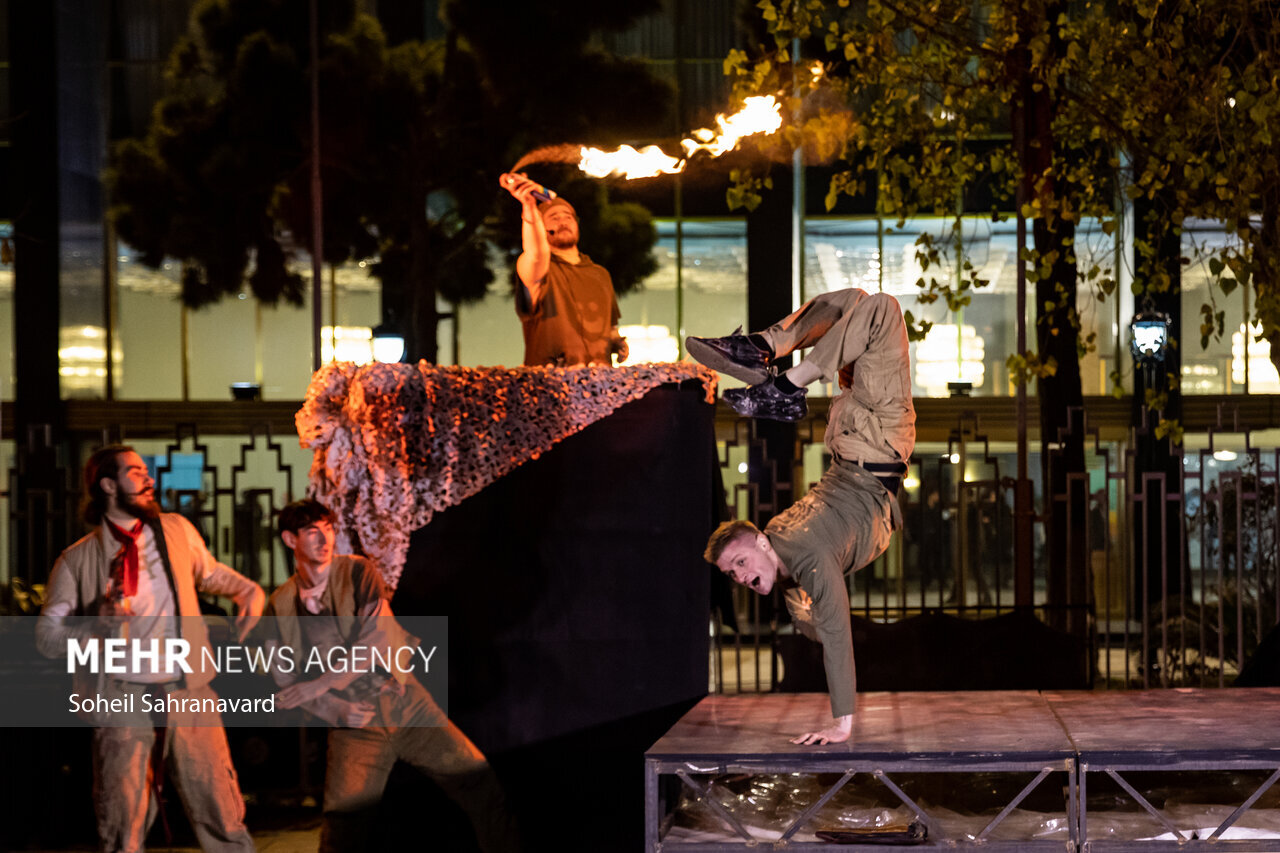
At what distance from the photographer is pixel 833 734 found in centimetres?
436

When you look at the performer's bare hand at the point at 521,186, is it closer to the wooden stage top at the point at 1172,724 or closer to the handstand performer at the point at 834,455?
the handstand performer at the point at 834,455

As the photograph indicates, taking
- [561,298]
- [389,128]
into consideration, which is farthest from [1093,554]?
[389,128]

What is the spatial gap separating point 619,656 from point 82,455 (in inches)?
458

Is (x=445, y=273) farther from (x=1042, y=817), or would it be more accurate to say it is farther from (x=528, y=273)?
(x=1042, y=817)

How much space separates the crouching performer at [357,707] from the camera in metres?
5.05

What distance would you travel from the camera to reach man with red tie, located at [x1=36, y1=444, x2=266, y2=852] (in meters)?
5.13

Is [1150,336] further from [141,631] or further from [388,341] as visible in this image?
[141,631]

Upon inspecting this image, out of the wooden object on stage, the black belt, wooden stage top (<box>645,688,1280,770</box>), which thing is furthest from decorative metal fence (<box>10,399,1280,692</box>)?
the black belt

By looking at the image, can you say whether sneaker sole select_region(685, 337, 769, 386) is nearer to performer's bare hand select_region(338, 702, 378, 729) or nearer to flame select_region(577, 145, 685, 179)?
flame select_region(577, 145, 685, 179)

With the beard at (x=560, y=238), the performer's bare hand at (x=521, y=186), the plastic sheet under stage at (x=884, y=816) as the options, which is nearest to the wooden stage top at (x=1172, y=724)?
the plastic sheet under stage at (x=884, y=816)

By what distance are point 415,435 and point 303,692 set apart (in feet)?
3.97

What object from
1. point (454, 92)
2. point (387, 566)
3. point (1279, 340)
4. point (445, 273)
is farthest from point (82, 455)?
point (1279, 340)

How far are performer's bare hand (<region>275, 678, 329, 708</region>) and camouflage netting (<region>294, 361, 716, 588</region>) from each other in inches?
21.1

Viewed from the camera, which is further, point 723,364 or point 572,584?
point 572,584
